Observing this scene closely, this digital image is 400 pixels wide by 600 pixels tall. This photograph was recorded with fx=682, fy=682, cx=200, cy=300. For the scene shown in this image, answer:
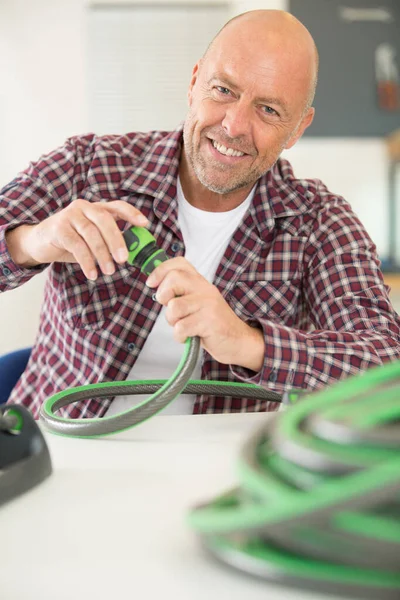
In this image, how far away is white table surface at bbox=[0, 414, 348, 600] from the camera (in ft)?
1.56

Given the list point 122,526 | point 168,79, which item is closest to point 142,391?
point 122,526

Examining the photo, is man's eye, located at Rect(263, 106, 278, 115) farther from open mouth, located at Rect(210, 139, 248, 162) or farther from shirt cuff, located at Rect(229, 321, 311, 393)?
shirt cuff, located at Rect(229, 321, 311, 393)

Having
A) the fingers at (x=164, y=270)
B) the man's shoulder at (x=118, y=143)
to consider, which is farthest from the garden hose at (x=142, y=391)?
the man's shoulder at (x=118, y=143)

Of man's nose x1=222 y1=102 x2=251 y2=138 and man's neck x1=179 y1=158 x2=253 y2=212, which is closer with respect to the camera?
man's nose x1=222 y1=102 x2=251 y2=138

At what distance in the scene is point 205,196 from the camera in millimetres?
1505

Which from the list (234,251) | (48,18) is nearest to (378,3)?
(48,18)

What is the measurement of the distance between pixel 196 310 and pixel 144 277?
0.43m

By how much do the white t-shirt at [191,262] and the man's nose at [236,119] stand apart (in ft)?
0.55

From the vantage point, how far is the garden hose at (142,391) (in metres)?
Result: 0.86

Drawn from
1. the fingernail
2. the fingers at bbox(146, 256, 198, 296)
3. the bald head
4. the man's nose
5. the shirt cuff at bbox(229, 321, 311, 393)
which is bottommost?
the shirt cuff at bbox(229, 321, 311, 393)

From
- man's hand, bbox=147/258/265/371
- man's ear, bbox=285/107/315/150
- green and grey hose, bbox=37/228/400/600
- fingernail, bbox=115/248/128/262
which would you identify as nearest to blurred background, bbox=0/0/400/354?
man's ear, bbox=285/107/315/150

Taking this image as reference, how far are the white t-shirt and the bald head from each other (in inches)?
11.4

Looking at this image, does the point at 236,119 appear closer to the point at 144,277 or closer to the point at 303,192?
the point at 303,192

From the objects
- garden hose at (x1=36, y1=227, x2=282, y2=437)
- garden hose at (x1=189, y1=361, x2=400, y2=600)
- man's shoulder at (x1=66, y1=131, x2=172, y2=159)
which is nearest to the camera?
garden hose at (x1=189, y1=361, x2=400, y2=600)
